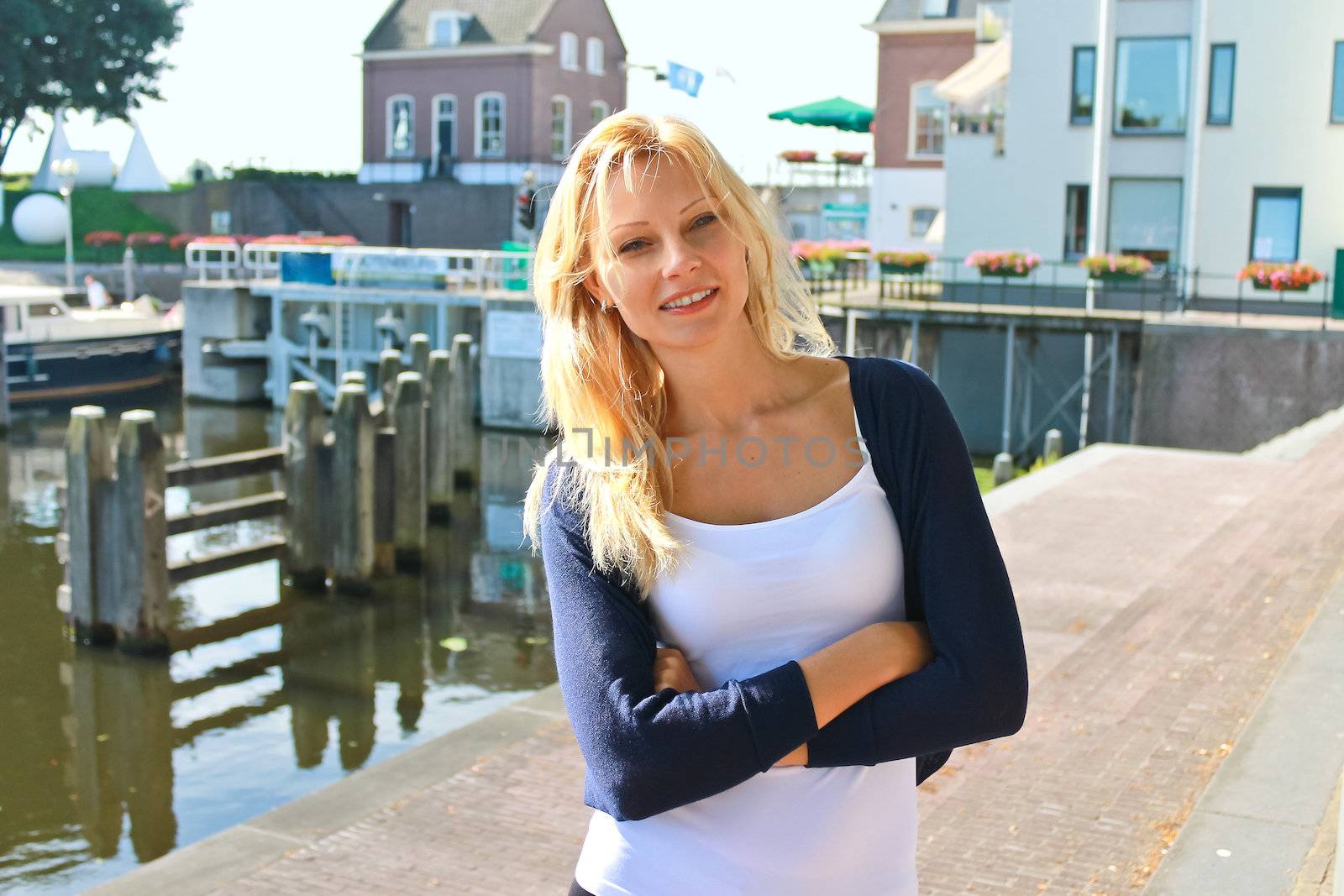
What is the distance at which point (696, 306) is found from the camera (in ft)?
7.03

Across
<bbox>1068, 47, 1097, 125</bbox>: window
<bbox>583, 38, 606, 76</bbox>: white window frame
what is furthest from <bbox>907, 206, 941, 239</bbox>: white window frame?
<bbox>583, 38, 606, 76</bbox>: white window frame

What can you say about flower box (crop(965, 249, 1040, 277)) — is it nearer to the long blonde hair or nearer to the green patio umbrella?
the green patio umbrella

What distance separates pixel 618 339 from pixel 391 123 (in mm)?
49167

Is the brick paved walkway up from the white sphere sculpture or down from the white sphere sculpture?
down

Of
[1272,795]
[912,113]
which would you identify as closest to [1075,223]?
[912,113]

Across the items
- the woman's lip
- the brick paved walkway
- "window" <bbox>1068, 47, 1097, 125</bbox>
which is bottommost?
the brick paved walkway

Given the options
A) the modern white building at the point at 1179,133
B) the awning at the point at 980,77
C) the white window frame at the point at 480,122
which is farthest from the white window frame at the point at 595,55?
the modern white building at the point at 1179,133

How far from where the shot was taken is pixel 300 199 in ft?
161

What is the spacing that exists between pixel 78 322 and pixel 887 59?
20.9 meters

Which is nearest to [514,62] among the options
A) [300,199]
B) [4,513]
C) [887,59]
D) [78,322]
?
[300,199]

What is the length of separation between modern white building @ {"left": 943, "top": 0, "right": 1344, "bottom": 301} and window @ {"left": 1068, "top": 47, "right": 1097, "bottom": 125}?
2 cm

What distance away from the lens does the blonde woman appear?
2016mm

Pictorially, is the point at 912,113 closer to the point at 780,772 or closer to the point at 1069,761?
the point at 1069,761

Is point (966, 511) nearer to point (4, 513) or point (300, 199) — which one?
point (4, 513)
